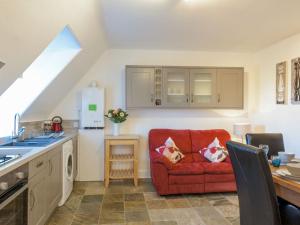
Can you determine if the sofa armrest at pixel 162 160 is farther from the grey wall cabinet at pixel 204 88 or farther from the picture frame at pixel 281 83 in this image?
the picture frame at pixel 281 83

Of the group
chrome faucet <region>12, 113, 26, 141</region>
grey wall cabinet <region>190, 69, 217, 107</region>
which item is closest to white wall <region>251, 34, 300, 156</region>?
grey wall cabinet <region>190, 69, 217, 107</region>

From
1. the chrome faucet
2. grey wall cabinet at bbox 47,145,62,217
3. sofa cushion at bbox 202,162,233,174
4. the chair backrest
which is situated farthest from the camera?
sofa cushion at bbox 202,162,233,174

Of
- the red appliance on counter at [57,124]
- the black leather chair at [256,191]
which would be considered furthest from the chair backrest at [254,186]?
the red appliance on counter at [57,124]

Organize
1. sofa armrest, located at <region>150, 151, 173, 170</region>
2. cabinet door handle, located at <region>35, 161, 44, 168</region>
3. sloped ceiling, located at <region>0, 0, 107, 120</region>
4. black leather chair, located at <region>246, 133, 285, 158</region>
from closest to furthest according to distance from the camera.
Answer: sloped ceiling, located at <region>0, 0, 107, 120</region>
cabinet door handle, located at <region>35, 161, 44, 168</region>
black leather chair, located at <region>246, 133, 285, 158</region>
sofa armrest, located at <region>150, 151, 173, 170</region>

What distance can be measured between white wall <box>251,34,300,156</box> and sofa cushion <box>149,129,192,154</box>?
5.05ft

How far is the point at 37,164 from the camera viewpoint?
2377 millimetres

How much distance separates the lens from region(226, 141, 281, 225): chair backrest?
1711 millimetres

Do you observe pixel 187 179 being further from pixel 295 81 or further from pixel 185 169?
pixel 295 81

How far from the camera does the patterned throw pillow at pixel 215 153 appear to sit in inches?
164

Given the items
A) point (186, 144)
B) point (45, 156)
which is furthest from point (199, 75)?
point (45, 156)

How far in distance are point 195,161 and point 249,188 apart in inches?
94.8

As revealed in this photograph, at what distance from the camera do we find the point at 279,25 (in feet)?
11.6

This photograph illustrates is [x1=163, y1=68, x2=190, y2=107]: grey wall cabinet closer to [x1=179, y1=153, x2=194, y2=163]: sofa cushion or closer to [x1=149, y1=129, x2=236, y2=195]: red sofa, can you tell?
[x1=179, y1=153, x2=194, y2=163]: sofa cushion

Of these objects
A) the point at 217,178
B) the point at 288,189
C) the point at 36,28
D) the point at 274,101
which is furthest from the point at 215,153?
the point at 36,28
